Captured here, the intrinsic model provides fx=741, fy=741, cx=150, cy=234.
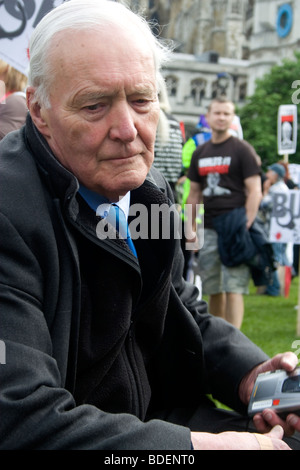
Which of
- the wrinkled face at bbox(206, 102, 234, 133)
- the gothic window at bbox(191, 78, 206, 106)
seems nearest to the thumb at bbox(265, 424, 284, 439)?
the wrinkled face at bbox(206, 102, 234, 133)

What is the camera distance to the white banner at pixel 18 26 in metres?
3.31

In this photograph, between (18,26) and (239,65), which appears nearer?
(18,26)

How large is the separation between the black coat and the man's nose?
0.52ft

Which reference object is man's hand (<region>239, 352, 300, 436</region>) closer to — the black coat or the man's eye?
the black coat

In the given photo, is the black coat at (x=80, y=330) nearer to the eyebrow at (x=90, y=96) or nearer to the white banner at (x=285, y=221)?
the eyebrow at (x=90, y=96)

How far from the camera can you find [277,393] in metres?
1.89

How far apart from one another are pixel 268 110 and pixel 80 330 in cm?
4463

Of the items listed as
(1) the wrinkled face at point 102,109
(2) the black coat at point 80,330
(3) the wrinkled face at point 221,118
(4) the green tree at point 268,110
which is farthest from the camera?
(4) the green tree at point 268,110

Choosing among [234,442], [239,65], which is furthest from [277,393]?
[239,65]

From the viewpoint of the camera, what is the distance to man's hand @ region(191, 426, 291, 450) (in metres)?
1.53

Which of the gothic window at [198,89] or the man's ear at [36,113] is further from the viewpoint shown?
the gothic window at [198,89]

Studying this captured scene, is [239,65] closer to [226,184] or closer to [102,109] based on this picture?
[226,184]

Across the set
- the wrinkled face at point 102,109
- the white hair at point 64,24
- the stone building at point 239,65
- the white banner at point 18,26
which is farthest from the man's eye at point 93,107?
the stone building at point 239,65

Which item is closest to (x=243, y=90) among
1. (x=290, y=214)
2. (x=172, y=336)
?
(x=290, y=214)
